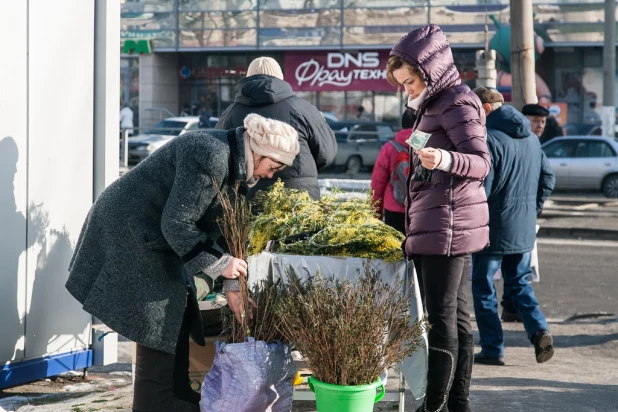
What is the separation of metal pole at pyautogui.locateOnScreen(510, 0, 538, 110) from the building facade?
20231 mm

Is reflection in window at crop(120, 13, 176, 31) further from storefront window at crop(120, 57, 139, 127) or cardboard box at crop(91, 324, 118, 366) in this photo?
cardboard box at crop(91, 324, 118, 366)

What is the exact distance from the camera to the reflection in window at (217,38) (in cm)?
3459

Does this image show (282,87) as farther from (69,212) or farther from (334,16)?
(334,16)

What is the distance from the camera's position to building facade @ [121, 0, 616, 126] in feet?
101

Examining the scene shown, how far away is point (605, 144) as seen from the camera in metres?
21.0

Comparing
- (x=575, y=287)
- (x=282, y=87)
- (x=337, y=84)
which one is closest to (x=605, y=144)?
(x=575, y=287)

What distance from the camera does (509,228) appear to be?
630 centimetres

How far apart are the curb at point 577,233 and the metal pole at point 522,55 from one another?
242 inches

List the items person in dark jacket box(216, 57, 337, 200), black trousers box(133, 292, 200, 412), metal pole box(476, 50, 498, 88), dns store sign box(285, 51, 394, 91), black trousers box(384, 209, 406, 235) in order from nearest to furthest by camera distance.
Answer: black trousers box(133, 292, 200, 412), person in dark jacket box(216, 57, 337, 200), black trousers box(384, 209, 406, 235), metal pole box(476, 50, 498, 88), dns store sign box(285, 51, 394, 91)

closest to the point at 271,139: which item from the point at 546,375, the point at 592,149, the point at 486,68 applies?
the point at 546,375

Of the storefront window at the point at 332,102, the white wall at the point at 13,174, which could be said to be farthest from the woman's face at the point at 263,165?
the storefront window at the point at 332,102

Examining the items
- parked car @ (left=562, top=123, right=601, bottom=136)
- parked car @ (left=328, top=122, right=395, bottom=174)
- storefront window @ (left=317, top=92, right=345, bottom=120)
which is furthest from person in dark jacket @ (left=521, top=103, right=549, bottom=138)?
storefront window @ (left=317, top=92, right=345, bottom=120)

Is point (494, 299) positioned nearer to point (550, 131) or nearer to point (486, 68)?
point (486, 68)

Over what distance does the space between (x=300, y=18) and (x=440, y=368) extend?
30.5m
